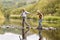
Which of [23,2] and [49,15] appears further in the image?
[23,2]

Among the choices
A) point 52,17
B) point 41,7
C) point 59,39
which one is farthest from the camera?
point 41,7

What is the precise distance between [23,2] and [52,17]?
4.40 meters

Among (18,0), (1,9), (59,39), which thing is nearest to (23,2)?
(18,0)

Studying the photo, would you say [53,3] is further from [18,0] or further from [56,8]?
[18,0]

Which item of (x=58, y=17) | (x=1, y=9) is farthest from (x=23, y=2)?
(x=58, y=17)

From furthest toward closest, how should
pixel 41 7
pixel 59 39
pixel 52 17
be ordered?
pixel 41 7, pixel 52 17, pixel 59 39

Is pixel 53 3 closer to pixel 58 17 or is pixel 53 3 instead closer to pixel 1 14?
pixel 58 17

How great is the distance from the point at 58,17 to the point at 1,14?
6947 mm

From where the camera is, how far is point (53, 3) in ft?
93.5

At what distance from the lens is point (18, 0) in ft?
97.6

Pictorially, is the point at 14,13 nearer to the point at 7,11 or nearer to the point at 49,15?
the point at 7,11

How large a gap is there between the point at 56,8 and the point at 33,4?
2649 mm

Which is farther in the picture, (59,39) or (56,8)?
(56,8)

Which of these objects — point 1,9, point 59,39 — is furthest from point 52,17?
point 59,39
